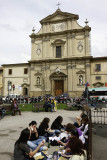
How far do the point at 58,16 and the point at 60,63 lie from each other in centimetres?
1135

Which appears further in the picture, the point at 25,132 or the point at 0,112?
the point at 0,112

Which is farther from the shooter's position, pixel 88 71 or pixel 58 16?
pixel 58 16

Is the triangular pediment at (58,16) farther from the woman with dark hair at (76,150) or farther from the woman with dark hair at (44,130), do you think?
the woman with dark hair at (76,150)

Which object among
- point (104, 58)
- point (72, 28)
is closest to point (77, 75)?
point (104, 58)

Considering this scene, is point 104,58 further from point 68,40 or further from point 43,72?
point 43,72

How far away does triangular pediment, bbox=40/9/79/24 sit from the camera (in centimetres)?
3141

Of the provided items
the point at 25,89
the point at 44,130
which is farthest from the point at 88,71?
the point at 44,130

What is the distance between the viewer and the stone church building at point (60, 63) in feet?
96.1

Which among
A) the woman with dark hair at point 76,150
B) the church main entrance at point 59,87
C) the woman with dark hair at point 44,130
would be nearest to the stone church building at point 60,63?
the church main entrance at point 59,87

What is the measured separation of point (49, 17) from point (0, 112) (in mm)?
28476

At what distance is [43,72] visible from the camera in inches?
1265

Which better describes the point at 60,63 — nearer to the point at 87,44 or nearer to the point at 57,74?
the point at 57,74

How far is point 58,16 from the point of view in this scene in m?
32.7

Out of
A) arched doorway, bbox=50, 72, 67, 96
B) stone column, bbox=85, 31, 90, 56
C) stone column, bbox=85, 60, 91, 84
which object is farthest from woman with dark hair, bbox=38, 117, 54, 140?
stone column, bbox=85, 31, 90, 56
